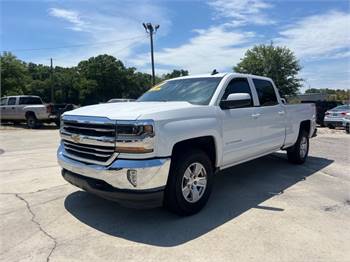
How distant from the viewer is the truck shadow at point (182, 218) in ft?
13.1

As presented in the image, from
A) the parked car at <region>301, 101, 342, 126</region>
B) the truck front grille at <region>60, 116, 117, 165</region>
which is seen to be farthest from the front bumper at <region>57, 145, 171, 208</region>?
the parked car at <region>301, 101, 342, 126</region>

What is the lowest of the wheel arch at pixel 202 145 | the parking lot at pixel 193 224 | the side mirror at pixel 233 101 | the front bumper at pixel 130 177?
the parking lot at pixel 193 224

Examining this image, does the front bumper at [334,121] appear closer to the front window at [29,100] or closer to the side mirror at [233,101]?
the side mirror at [233,101]

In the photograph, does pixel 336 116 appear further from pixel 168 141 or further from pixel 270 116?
pixel 168 141

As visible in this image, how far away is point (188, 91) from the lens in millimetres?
5516

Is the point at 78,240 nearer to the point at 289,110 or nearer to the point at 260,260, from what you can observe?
the point at 260,260

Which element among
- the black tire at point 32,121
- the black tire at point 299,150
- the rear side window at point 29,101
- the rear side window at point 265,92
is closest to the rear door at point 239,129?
Result: the rear side window at point 265,92

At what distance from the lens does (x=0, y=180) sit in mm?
6453

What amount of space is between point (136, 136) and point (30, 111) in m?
18.9

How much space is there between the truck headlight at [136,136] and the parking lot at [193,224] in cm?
101

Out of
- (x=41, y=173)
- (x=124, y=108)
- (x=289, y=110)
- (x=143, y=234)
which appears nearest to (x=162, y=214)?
(x=143, y=234)

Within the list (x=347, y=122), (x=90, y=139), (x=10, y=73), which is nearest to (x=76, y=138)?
(x=90, y=139)

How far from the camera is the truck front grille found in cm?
400

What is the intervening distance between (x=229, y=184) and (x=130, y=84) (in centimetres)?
8343
